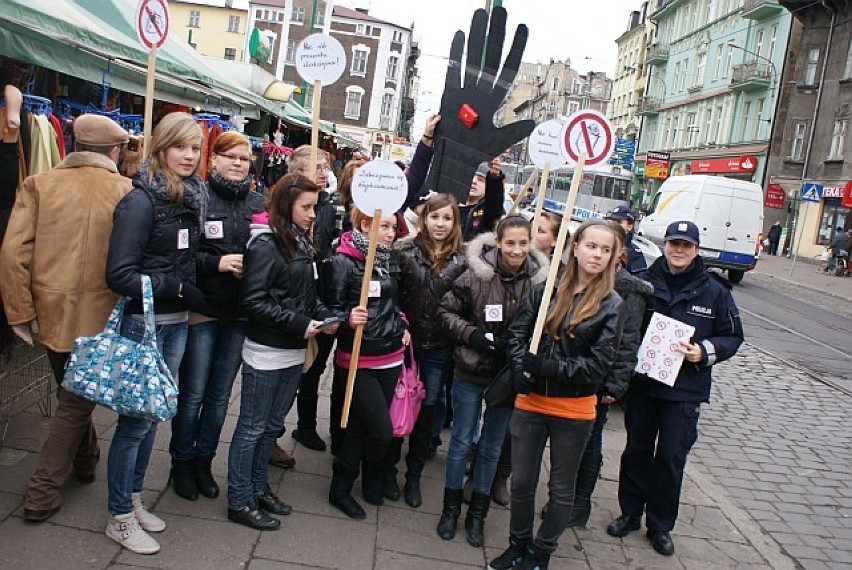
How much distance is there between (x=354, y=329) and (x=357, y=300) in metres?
0.17

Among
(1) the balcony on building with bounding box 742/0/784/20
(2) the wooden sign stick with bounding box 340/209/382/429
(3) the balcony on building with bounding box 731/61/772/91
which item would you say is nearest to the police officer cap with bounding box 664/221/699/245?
(2) the wooden sign stick with bounding box 340/209/382/429

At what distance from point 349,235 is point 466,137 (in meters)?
1.59

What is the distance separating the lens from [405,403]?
14.8 ft

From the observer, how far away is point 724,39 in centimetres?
4484

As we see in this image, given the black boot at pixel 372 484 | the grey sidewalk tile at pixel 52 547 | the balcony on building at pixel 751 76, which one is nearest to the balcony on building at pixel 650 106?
the balcony on building at pixel 751 76

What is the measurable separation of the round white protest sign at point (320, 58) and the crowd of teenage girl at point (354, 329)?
1.23 m

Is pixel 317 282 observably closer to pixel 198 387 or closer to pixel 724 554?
pixel 198 387

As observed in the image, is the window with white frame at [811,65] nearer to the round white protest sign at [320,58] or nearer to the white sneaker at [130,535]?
the round white protest sign at [320,58]

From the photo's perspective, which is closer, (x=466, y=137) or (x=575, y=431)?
(x=575, y=431)

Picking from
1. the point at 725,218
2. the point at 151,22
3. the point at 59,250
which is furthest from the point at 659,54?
the point at 59,250

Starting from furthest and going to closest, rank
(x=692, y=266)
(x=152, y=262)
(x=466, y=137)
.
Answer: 1. (x=466, y=137)
2. (x=692, y=266)
3. (x=152, y=262)

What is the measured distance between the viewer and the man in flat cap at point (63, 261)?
3.55 m

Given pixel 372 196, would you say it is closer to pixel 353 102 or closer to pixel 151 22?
pixel 151 22

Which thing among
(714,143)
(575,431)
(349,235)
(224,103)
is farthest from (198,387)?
(714,143)
